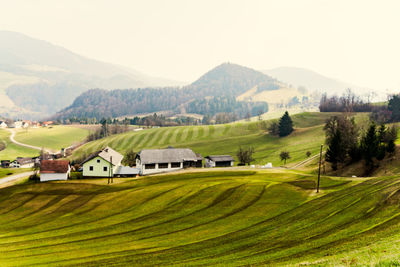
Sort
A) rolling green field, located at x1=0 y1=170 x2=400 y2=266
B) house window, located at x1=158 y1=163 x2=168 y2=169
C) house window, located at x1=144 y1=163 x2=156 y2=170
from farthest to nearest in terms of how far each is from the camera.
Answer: house window, located at x1=158 y1=163 x2=168 y2=169
house window, located at x1=144 y1=163 x2=156 y2=170
rolling green field, located at x1=0 y1=170 x2=400 y2=266

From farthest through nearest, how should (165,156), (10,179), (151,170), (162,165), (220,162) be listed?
(220,162), (165,156), (162,165), (151,170), (10,179)

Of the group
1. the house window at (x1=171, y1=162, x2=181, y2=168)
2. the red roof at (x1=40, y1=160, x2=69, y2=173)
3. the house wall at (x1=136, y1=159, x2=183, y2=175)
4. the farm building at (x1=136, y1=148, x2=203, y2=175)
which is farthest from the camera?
the house window at (x1=171, y1=162, x2=181, y2=168)

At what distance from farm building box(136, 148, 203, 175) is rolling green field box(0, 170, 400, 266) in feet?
92.0

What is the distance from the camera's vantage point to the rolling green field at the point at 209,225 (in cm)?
2708

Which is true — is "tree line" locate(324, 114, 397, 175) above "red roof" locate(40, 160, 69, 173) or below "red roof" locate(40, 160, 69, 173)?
above

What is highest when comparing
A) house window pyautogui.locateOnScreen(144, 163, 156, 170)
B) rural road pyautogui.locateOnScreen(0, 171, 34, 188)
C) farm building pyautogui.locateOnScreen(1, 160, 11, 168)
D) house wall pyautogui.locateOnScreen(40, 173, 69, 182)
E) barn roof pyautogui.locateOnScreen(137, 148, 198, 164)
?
barn roof pyautogui.locateOnScreen(137, 148, 198, 164)

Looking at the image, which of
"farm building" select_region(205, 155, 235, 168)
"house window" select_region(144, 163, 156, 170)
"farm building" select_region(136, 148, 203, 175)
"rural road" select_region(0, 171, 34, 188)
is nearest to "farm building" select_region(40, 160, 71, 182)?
"rural road" select_region(0, 171, 34, 188)

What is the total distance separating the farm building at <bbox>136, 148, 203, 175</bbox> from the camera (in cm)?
9531

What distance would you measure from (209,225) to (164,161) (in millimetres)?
58575

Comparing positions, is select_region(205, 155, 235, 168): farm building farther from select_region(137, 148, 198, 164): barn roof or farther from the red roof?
the red roof

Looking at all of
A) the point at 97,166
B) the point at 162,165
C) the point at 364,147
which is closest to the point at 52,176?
the point at 97,166

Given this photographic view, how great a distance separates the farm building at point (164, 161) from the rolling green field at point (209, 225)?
1104 inches

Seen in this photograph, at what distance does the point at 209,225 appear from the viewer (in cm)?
3969

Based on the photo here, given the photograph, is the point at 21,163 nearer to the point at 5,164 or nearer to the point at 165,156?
the point at 5,164
